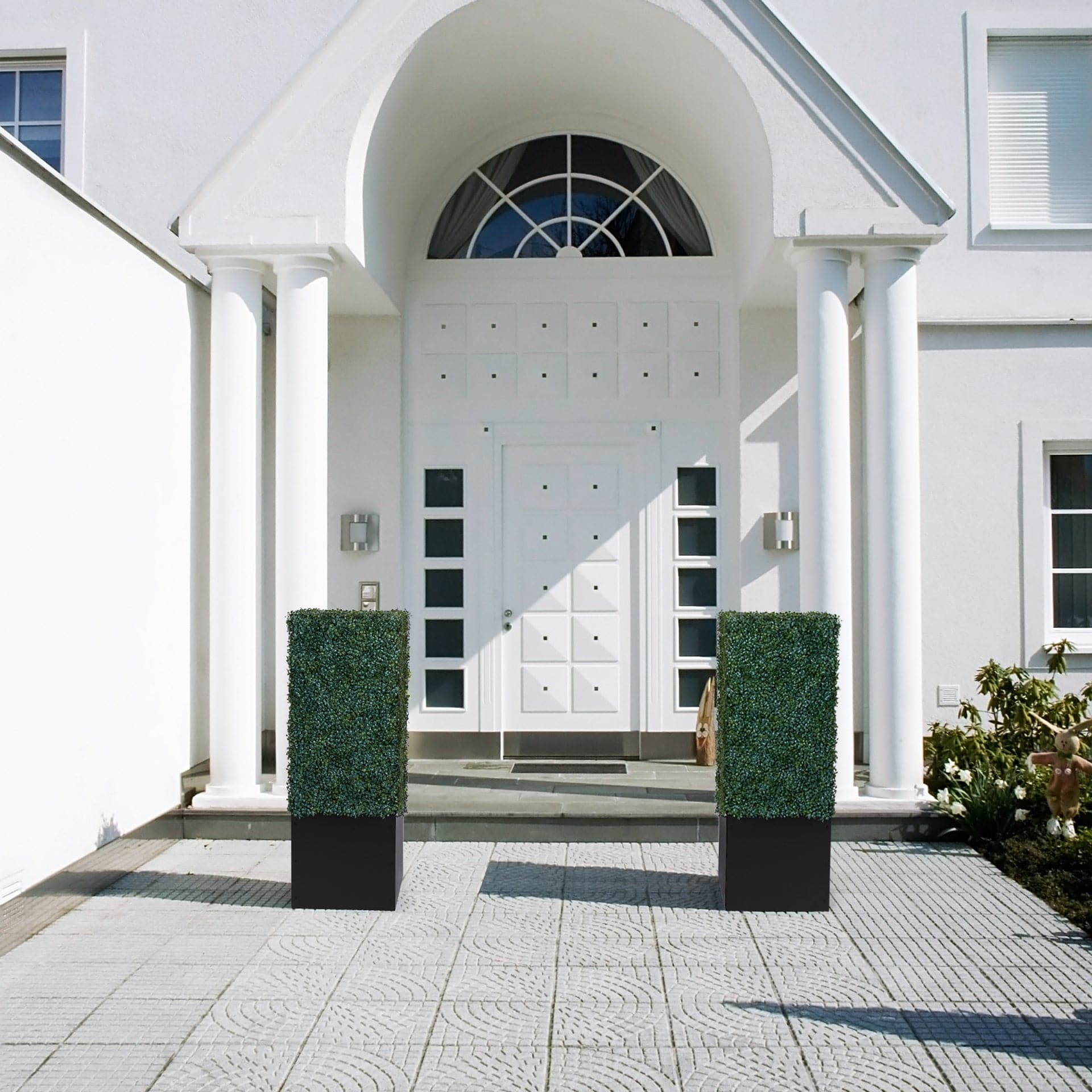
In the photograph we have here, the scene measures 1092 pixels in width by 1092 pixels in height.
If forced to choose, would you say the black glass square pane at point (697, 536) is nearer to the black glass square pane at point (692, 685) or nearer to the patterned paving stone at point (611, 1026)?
the black glass square pane at point (692, 685)

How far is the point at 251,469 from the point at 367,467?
1963 millimetres

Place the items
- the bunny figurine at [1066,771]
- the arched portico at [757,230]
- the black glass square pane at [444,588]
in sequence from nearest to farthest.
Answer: the bunny figurine at [1066,771]
the arched portico at [757,230]
the black glass square pane at [444,588]

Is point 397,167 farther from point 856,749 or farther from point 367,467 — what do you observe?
point 856,749

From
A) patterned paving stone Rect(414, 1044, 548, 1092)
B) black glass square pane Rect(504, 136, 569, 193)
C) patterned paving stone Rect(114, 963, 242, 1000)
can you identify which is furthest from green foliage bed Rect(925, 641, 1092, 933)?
black glass square pane Rect(504, 136, 569, 193)

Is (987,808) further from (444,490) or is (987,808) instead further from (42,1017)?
(42,1017)

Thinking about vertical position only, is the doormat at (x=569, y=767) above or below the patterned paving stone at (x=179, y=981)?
above

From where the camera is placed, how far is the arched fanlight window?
32.9 feet

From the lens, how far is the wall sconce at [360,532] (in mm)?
9570

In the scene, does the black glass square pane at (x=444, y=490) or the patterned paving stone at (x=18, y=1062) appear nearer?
the patterned paving stone at (x=18, y=1062)

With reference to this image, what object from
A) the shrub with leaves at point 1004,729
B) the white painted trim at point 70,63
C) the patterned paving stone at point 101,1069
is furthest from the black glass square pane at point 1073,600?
the white painted trim at point 70,63

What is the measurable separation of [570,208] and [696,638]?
12.3ft

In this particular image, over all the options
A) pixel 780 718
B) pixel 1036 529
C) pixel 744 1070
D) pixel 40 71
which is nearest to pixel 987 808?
pixel 780 718

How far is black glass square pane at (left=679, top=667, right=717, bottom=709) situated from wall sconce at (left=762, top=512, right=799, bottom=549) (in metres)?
1.17

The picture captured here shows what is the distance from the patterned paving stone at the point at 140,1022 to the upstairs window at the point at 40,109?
7699mm
